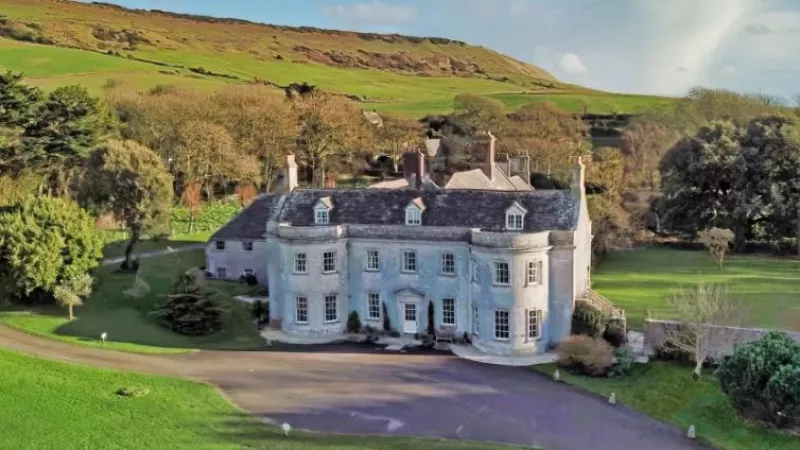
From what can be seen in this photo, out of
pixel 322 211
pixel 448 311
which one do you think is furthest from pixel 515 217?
pixel 322 211

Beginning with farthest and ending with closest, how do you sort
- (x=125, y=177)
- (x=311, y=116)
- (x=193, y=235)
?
(x=311, y=116), (x=193, y=235), (x=125, y=177)

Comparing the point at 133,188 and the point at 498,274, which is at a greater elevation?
the point at 133,188

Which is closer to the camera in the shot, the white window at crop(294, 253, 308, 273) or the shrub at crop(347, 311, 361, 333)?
the white window at crop(294, 253, 308, 273)

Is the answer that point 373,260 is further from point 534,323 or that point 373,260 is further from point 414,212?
point 534,323

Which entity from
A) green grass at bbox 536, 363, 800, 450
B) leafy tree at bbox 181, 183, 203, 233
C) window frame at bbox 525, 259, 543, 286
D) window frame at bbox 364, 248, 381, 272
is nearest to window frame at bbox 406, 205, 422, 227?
window frame at bbox 364, 248, 381, 272

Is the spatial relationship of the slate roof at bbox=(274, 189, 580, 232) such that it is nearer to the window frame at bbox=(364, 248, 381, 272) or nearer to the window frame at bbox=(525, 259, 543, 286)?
the window frame at bbox=(364, 248, 381, 272)

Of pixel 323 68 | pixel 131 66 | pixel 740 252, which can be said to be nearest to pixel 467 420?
pixel 740 252

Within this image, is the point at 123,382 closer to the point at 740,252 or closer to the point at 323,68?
the point at 740,252
